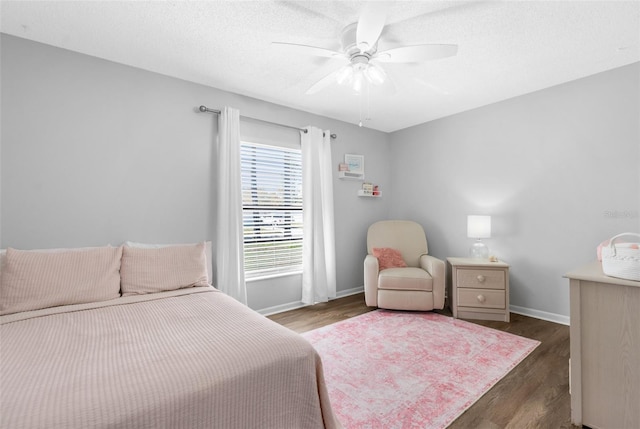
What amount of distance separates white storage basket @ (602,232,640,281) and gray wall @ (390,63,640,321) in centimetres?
164

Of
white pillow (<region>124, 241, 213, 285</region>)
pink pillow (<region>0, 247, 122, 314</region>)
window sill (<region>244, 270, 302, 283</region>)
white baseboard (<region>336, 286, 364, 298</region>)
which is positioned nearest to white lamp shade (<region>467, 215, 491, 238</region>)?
white baseboard (<region>336, 286, 364, 298</region>)

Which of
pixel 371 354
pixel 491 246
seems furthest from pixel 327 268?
pixel 491 246

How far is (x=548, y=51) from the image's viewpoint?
92.1 inches

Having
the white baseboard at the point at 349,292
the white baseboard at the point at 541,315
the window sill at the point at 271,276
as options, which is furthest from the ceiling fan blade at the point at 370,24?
the white baseboard at the point at 541,315

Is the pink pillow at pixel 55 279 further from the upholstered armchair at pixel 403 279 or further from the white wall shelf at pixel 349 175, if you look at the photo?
the white wall shelf at pixel 349 175

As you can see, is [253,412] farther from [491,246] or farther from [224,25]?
[491,246]

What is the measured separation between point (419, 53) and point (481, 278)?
7.67 ft

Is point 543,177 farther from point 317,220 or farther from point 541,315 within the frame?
point 317,220

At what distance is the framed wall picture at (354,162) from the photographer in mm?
4129

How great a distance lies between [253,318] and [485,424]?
1.41 meters

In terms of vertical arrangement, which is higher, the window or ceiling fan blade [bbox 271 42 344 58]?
ceiling fan blade [bbox 271 42 344 58]

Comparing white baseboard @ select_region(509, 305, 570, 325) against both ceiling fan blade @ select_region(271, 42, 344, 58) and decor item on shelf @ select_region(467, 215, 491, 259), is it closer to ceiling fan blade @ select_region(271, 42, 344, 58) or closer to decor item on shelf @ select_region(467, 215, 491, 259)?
decor item on shelf @ select_region(467, 215, 491, 259)

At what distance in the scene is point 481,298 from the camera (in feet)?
9.87

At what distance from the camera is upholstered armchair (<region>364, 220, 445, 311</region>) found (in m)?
3.18
